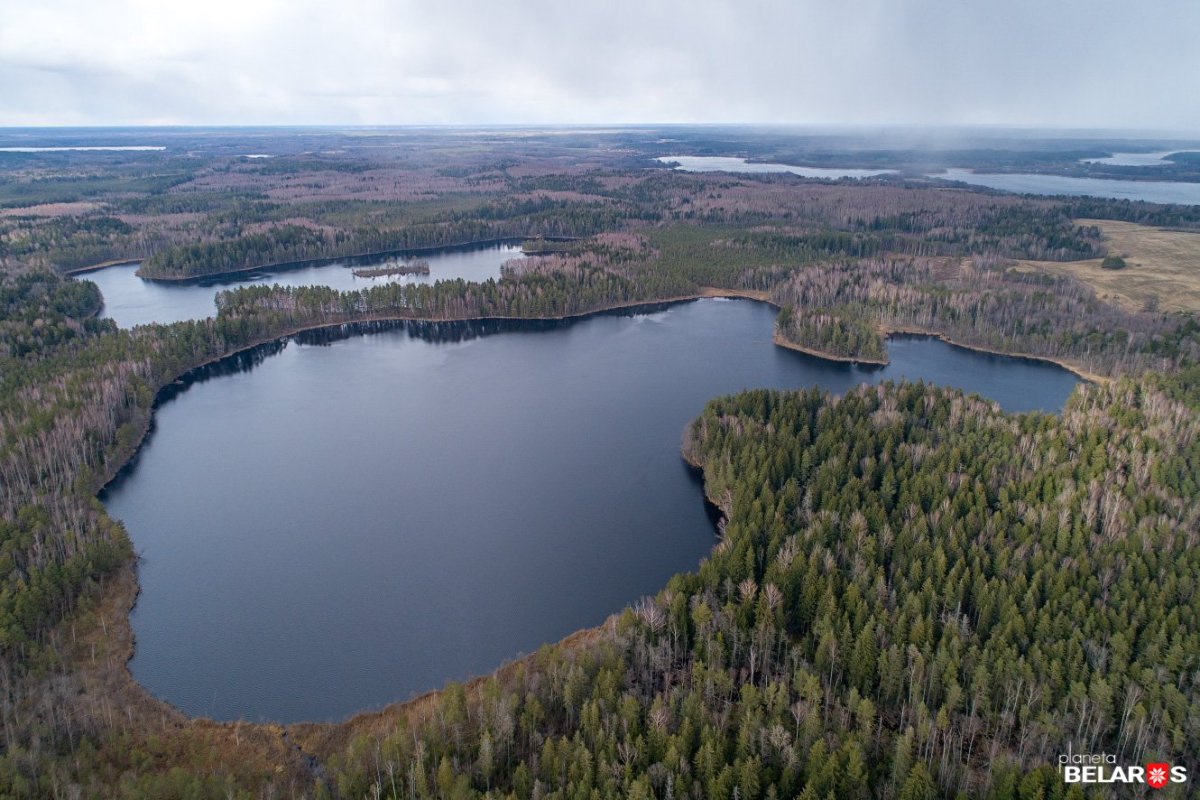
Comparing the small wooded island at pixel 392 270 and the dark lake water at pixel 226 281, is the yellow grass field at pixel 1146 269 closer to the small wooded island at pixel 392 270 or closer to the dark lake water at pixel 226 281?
the dark lake water at pixel 226 281

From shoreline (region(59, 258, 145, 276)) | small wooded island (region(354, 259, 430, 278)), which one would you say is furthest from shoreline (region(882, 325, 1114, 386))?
shoreline (region(59, 258, 145, 276))

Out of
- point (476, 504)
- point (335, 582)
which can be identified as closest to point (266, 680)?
point (335, 582)

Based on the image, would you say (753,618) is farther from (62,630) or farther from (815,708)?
(62,630)

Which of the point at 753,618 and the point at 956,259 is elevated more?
the point at 956,259

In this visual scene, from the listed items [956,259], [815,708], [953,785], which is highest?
[956,259]

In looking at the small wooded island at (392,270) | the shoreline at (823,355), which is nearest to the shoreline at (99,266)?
the small wooded island at (392,270)

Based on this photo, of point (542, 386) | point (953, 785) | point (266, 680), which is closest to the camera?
point (953, 785)
